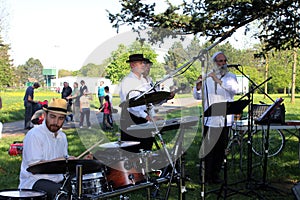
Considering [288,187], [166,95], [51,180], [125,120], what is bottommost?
[288,187]

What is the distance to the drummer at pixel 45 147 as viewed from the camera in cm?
380

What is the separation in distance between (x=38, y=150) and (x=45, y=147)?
92mm

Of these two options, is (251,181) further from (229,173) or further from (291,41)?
(291,41)

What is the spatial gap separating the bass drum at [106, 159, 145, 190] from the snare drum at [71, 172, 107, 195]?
288 mm

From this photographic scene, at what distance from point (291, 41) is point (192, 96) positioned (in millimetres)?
3543

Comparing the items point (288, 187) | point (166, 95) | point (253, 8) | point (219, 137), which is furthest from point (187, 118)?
point (253, 8)

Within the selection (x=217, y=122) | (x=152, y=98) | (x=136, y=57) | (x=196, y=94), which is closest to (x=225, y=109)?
(x=196, y=94)

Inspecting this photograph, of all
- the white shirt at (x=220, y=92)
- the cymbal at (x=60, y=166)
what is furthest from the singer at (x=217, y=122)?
the cymbal at (x=60, y=166)

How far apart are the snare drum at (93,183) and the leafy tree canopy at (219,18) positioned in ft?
12.8

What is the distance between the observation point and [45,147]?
390 cm

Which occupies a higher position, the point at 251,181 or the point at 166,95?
the point at 166,95

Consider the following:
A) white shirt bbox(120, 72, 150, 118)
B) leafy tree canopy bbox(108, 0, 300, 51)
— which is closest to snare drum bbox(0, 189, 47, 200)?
white shirt bbox(120, 72, 150, 118)

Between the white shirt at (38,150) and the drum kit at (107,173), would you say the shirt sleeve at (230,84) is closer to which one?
the drum kit at (107,173)

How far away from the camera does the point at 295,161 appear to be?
25.3 feet
